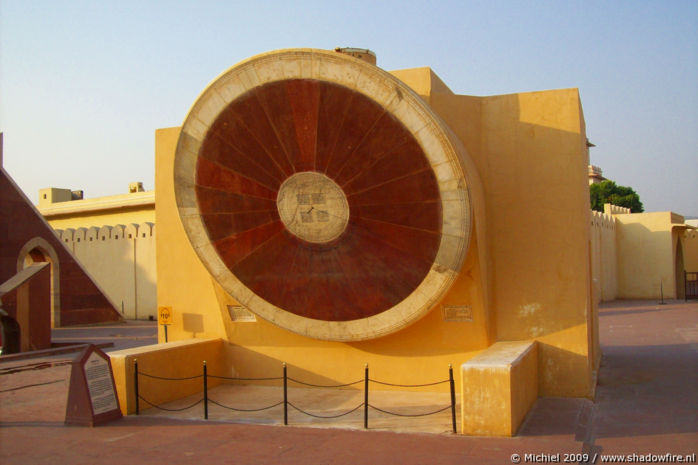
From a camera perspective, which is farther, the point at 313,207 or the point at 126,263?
the point at 126,263

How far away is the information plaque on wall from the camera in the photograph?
28.1ft

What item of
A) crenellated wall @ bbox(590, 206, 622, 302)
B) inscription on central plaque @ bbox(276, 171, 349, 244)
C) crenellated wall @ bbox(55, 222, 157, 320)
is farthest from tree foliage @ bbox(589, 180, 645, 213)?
inscription on central plaque @ bbox(276, 171, 349, 244)

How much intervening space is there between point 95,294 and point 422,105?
65.4 feet

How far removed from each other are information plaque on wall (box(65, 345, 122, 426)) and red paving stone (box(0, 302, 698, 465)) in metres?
0.17

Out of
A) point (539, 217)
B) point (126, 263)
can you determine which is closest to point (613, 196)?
point (126, 263)

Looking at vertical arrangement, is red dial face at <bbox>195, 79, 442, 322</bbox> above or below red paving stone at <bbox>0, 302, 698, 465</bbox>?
above

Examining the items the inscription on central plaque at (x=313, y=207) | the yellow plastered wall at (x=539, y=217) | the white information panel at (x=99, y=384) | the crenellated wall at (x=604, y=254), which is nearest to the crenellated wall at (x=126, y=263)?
the crenellated wall at (x=604, y=254)

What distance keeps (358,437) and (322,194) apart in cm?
354

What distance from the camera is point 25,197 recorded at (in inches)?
917

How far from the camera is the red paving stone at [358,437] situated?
7012 mm

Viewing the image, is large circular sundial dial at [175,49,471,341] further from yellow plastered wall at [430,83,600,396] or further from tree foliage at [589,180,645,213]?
tree foliage at [589,180,645,213]

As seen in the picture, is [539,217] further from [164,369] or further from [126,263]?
[126,263]

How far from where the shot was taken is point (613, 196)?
56.6m

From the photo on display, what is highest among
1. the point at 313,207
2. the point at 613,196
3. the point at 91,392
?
the point at 613,196
